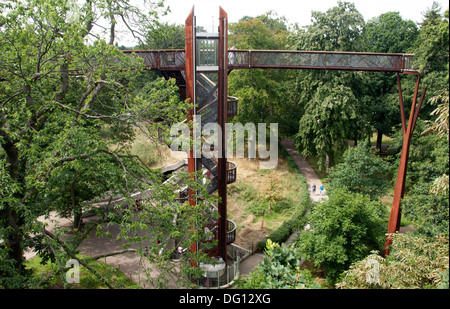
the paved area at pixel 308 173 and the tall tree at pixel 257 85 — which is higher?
the tall tree at pixel 257 85

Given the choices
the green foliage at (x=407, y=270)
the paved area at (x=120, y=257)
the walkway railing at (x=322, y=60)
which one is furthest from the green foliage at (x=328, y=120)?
the green foliage at (x=407, y=270)

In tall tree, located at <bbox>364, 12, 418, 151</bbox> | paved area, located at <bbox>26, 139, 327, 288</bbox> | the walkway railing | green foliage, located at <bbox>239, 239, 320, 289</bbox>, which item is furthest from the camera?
tall tree, located at <bbox>364, 12, 418, 151</bbox>

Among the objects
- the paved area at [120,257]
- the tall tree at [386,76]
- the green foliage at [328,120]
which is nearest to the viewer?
→ the paved area at [120,257]

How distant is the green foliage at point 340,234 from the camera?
42.3 ft

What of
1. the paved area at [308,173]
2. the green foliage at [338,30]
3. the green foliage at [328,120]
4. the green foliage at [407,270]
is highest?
the green foliage at [338,30]

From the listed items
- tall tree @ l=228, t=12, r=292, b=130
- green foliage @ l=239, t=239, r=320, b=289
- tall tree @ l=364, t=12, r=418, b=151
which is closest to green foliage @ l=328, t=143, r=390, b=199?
tall tree @ l=364, t=12, r=418, b=151

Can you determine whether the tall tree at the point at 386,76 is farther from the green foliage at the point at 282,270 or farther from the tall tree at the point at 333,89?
the green foliage at the point at 282,270

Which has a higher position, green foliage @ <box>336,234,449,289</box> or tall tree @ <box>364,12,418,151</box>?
tall tree @ <box>364,12,418,151</box>

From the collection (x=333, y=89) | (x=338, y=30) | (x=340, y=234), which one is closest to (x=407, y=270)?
(x=340, y=234)

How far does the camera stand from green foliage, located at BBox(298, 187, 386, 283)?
1290 centimetres

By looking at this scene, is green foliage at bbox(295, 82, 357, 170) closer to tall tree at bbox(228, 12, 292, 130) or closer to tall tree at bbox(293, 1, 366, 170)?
tall tree at bbox(293, 1, 366, 170)

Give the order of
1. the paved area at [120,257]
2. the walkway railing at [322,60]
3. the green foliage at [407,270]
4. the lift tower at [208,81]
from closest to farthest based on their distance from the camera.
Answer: the green foliage at [407,270], the lift tower at [208,81], the walkway railing at [322,60], the paved area at [120,257]

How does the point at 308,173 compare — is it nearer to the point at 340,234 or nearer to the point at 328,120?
the point at 328,120

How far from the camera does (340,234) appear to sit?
13281mm
